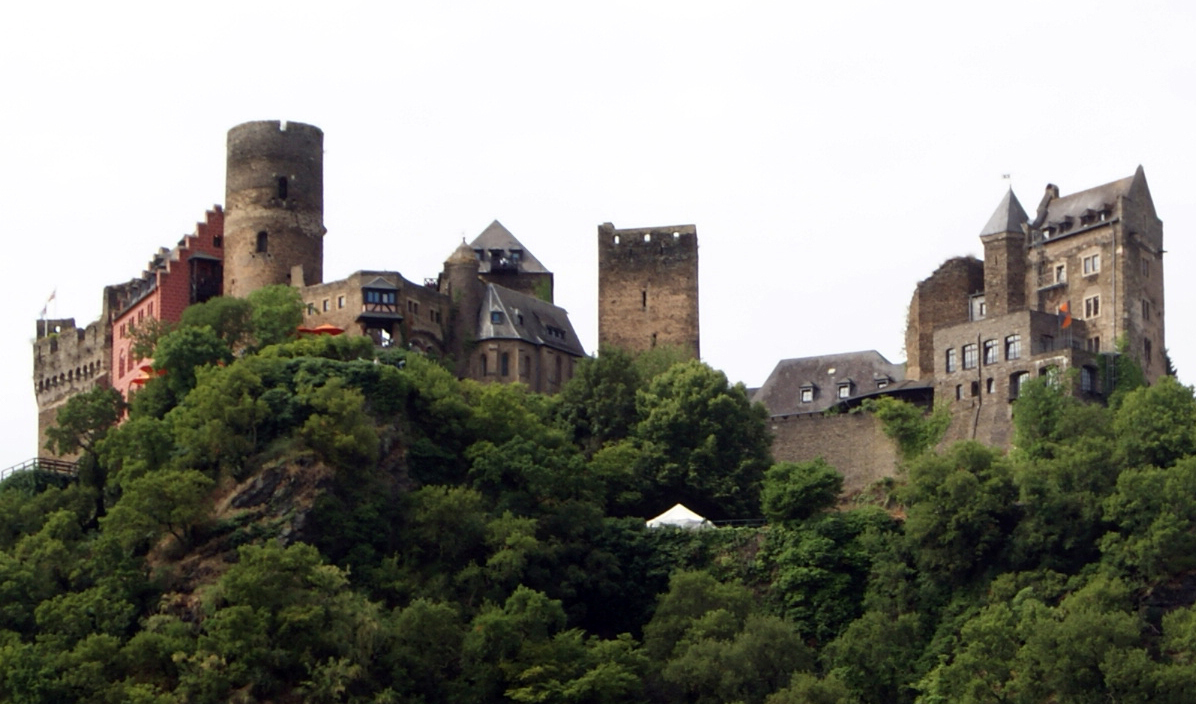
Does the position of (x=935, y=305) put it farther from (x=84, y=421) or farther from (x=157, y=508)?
(x=157, y=508)

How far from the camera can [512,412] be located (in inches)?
3760

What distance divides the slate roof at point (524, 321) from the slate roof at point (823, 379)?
830 centimetres

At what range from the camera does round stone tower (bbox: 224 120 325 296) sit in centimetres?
10694

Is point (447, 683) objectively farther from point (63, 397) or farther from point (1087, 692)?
point (63, 397)

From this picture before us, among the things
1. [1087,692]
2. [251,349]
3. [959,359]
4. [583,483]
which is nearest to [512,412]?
[583,483]

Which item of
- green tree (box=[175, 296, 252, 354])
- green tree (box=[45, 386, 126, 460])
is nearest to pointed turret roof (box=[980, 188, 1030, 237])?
green tree (box=[175, 296, 252, 354])

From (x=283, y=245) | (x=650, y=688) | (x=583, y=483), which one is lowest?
(x=650, y=688)

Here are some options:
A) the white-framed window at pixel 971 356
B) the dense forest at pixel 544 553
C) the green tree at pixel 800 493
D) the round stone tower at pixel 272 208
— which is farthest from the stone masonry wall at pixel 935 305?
the round stone tower at pixel 272 208

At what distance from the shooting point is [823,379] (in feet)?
360

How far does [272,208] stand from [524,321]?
439 inches

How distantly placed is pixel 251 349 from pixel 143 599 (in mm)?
16256

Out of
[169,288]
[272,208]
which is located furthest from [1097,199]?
[169,288]

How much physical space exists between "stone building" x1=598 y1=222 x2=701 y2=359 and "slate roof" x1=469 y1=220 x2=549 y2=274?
4.50 metres

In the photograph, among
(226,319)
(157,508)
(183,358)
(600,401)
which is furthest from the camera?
(600,401)
